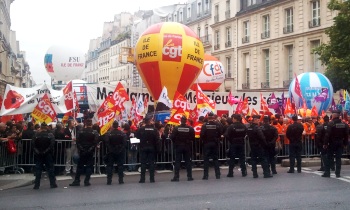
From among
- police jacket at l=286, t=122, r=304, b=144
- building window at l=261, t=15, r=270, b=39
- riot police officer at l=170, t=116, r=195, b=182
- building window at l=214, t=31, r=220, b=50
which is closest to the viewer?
riot police officer at l=170, t=116, r=195, b=182

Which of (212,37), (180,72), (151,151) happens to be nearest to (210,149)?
(151,151)

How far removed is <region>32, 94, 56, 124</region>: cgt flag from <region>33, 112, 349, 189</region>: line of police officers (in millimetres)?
3290

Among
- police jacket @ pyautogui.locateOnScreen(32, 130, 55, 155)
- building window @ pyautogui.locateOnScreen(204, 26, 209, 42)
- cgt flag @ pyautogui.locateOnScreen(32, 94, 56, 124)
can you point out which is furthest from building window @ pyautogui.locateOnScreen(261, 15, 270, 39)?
police jacket @ pyautogui.locateOnScreen(32, 130, 55, 155)

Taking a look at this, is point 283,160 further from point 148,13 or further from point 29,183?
point 148,13

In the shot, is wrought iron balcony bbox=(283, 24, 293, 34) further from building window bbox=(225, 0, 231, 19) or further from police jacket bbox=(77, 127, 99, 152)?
police jacket bbox=(77, 127, 99, 152)

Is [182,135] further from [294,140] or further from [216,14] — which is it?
[216,14]

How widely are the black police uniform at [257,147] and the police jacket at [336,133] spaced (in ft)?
5.38

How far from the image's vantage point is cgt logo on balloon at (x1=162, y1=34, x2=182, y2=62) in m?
22.4

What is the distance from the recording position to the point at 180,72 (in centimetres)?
2273

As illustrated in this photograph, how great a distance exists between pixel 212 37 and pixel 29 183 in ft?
136

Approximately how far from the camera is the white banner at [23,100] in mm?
16797

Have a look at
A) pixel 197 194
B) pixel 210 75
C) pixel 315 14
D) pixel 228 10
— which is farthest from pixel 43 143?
pixel 228 10

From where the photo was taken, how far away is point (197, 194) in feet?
34.3

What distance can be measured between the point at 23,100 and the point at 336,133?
10.3 metres
